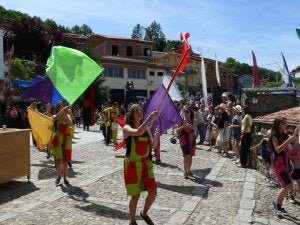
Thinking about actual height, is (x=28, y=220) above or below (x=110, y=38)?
below

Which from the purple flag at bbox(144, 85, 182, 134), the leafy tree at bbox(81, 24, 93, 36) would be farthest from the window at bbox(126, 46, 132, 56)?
the purple flag at bbox(144, 85, 182, 134)

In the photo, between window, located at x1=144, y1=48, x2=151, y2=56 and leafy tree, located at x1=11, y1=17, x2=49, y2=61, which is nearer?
leafy tree, located at x1=11, y1=17, x2=49, y2=61

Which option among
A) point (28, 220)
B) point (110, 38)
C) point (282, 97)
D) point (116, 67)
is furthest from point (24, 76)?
point (28, 220)

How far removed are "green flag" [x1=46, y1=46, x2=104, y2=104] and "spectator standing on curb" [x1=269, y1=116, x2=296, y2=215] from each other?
343 cm

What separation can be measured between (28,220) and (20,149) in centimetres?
271

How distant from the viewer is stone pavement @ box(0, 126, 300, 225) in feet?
22.3

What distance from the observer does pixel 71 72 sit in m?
8.27

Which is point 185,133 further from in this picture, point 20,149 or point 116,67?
point 116,67

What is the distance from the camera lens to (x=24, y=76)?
37.4m

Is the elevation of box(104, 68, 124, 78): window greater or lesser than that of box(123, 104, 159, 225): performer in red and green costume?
greater

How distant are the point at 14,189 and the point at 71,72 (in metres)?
2.63

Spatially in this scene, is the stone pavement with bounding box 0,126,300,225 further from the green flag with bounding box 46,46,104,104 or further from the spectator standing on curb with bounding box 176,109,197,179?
the green flag with bounding box 46,46,104,104

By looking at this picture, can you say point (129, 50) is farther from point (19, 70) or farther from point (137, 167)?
point (137, 167)

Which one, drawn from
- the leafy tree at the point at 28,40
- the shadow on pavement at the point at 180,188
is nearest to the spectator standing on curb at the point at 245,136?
the shadow on pavement at the point at 180,188
